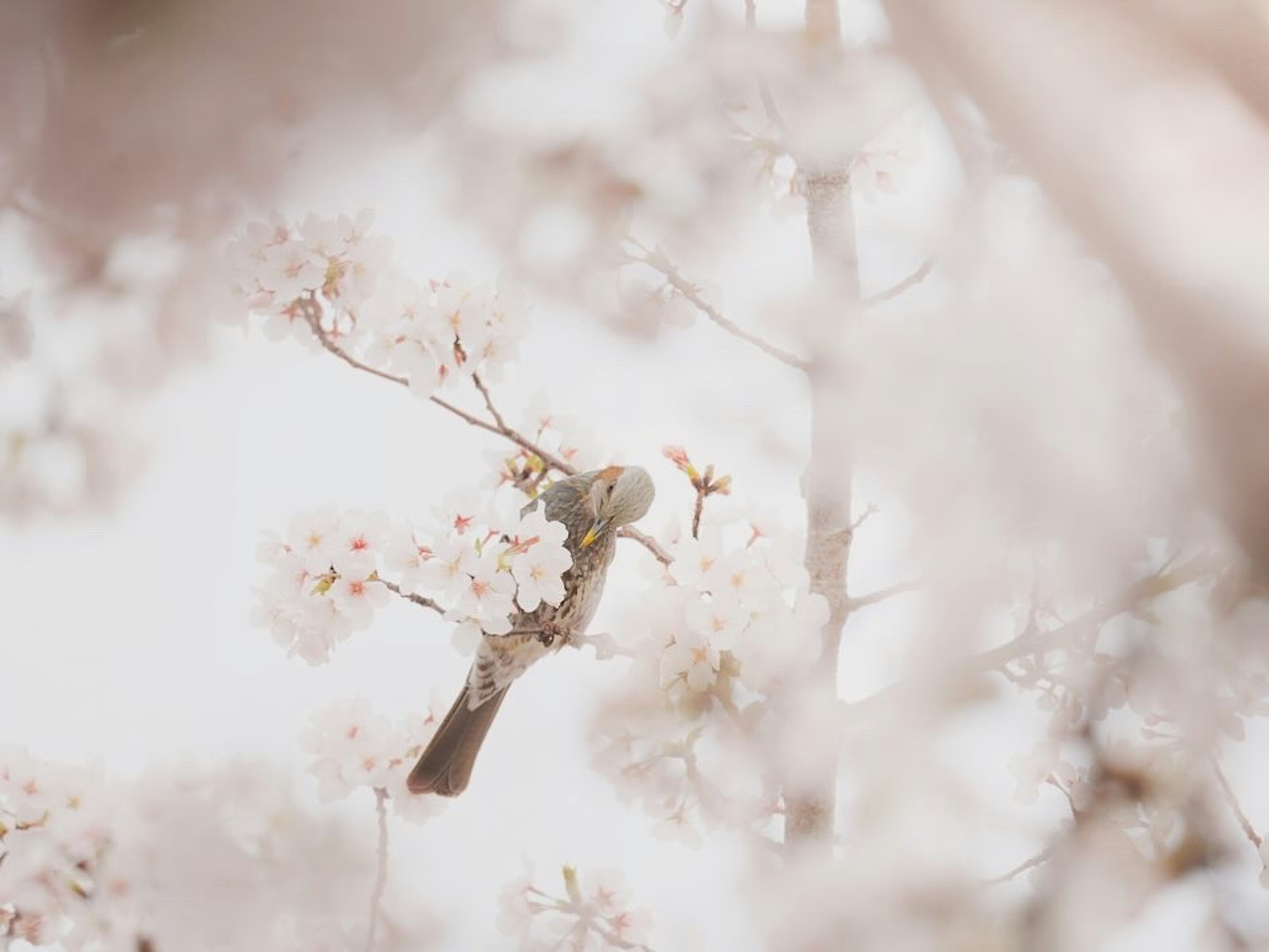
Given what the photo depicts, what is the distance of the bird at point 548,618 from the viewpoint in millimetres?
1723

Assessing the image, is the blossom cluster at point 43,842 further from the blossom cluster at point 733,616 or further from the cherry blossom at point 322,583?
the blossom cluster at point 733,616

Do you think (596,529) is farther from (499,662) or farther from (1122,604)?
(1122,604)

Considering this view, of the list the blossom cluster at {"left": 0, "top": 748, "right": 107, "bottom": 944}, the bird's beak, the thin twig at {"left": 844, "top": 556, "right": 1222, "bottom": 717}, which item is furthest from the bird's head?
the blossom cluster at {"left": 0, "top": 748, "right": 107, "bottom": 944}

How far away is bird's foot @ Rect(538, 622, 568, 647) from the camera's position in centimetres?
136

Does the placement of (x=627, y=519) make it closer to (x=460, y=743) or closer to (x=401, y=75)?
(x=460, y=743)

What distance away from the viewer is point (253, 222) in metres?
0.79

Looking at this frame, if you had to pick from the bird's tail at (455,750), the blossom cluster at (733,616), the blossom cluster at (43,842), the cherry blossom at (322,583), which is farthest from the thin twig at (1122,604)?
the blossom cluster at (43,842)

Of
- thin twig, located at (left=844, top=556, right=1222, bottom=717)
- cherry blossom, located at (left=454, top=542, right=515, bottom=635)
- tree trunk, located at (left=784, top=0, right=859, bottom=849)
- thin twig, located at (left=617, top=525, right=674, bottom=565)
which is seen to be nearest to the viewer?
thin twig, located at (left=844, top=556, right=1222, bottom=717)

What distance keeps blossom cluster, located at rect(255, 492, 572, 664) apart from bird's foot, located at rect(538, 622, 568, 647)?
0.14 m

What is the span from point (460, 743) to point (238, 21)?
1517 millimetres

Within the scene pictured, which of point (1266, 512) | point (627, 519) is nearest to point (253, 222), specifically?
point (1266, 512)

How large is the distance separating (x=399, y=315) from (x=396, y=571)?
0.39 m

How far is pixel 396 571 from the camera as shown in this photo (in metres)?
1.22

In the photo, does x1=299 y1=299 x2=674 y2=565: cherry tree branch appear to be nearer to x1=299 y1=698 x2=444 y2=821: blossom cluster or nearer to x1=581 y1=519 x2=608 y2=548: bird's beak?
x1=581 y1=519 x2=608 y2=548: bird's beak
